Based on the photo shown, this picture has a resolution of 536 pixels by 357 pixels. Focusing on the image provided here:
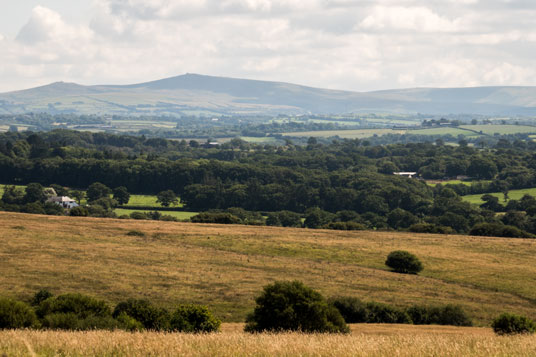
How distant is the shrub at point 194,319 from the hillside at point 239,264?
11.8 meters

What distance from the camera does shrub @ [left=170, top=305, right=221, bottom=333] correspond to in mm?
35159

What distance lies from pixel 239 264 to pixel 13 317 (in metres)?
Answer: 37.8

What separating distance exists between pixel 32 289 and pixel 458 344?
40.8 meters

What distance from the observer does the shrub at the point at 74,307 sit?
1428 inches

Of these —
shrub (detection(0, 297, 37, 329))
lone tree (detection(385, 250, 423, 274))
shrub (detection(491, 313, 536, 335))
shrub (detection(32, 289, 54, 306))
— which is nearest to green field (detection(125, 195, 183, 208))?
lone tree (detection(385, 250, 423, 274))

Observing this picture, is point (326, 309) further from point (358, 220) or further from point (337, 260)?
point (358, 220)

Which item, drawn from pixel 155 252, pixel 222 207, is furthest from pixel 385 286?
pixel 222 207

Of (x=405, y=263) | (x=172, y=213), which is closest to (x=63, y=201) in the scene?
(x=172, y=213)

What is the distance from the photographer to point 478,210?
152875mm

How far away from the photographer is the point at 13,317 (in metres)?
31.9

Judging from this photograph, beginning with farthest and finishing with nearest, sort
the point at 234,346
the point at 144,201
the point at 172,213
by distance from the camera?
the point at 144,201, the point at 172,213, the point at 234,346

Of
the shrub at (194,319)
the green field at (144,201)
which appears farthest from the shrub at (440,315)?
the green field at (144,201)

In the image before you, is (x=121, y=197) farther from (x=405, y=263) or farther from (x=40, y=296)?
(x=40, y=296)

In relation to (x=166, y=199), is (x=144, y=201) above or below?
below
